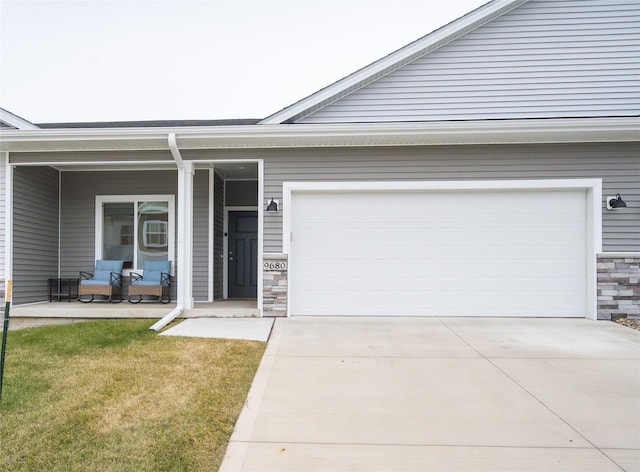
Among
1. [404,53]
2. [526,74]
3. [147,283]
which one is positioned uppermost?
[404,53]

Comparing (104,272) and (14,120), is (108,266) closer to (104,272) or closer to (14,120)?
(104,272)

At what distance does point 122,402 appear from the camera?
2.76m

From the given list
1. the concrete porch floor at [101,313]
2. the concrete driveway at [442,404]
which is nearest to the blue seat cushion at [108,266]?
the concrete porch floor at [101,313]

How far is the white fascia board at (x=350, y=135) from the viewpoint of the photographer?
5.36 metres

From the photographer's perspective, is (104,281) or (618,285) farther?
(104,281)

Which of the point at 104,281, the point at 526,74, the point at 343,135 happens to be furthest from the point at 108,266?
the point at 526,74

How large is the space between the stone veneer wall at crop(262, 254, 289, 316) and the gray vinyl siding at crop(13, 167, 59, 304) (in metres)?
4.46

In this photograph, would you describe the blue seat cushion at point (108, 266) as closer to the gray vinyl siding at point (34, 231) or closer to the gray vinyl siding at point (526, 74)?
the gray vinyl siding at point (34, 231)

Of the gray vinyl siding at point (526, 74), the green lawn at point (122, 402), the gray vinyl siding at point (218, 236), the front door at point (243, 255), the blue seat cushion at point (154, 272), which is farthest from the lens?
the front door at point (243, 255)

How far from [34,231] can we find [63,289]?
4.21 ft

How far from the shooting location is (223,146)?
5.93m

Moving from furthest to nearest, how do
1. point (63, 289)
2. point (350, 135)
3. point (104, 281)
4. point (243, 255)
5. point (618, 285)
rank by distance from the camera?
point (243, 255), point (63, 289), point (104, 281), point (618, 285), point (350, 135)

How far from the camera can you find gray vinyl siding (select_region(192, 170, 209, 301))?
6.99 m

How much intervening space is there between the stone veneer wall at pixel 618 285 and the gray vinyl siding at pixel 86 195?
783 cm
